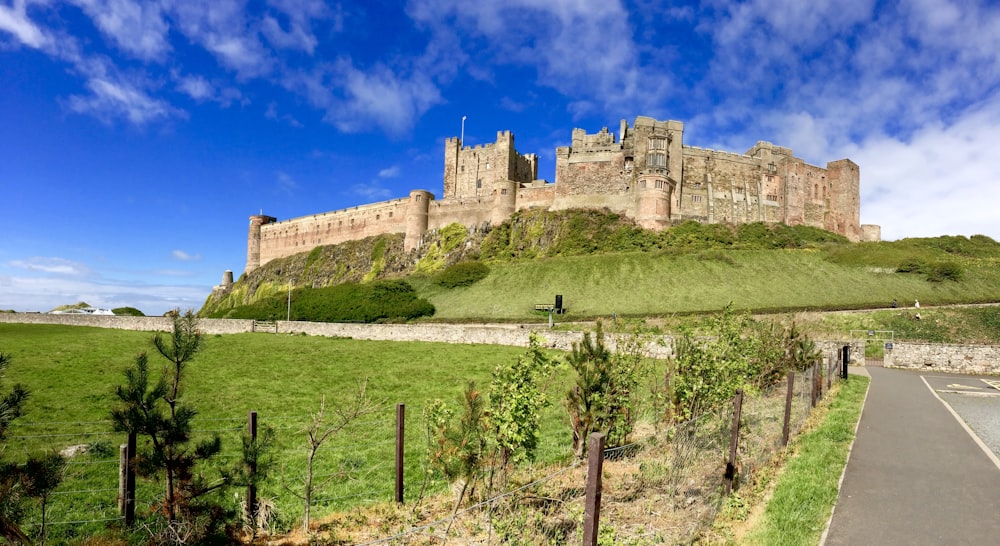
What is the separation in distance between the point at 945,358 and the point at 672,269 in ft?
82.5

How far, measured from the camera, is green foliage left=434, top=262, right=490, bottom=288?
2197 inches

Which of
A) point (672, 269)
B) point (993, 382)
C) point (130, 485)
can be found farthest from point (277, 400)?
point (672, 269)

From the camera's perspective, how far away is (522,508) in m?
6.76

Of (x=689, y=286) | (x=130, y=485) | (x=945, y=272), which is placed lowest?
(x=130, y=485)

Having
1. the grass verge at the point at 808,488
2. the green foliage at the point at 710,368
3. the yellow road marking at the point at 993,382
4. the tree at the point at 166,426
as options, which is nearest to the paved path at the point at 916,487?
the grass verge at the point at 808,488

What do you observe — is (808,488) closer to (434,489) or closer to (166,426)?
(434,489)

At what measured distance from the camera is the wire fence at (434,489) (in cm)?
644

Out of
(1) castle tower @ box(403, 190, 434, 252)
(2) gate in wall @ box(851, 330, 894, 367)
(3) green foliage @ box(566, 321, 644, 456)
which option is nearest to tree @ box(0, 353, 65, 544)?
(3) green foliage @ box(566, 321, 644, 456)

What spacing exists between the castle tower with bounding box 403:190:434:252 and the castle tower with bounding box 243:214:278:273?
1530 inches

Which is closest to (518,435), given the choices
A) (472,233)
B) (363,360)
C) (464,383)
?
(464,383)

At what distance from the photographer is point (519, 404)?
6297 mm

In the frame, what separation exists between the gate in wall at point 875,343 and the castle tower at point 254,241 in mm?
92211

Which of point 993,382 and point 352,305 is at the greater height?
point 352,305

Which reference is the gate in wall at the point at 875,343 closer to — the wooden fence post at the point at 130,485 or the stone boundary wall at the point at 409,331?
the stone boundary wall at the point at 409,331
